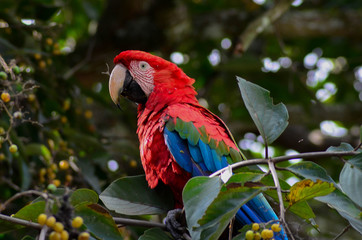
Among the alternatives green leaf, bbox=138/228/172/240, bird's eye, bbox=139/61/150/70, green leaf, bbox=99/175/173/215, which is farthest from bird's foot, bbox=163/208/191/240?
bird's eye, bbox=139/61/150/70

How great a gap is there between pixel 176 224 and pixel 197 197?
1.72 ft

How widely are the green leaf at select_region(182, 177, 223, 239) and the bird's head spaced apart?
1.03 metres

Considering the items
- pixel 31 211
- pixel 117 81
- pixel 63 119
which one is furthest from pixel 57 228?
pixel 63 119

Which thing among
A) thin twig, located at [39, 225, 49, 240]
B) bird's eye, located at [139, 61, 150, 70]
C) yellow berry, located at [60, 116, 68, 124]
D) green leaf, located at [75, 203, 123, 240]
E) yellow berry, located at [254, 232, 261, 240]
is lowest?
yellow berry, located at [60, 116, 68, 124]

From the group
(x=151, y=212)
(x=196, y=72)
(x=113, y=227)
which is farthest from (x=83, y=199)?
(x=196, y=72)

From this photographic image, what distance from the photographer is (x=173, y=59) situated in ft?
12.3

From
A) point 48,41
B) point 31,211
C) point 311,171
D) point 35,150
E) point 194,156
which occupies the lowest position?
point 35,150

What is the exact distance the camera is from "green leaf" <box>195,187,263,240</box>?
1093 millimetres

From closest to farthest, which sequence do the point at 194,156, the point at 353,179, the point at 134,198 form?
1. the point at 353,179
2. the point at 134,198
3. the point at 194,156

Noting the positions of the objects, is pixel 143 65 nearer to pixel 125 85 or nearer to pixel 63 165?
pixel 125 85

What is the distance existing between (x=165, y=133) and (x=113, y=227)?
0.69 meters

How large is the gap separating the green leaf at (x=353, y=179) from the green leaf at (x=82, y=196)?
0.65m

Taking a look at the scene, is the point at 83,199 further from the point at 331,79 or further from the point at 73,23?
the point at 331,79

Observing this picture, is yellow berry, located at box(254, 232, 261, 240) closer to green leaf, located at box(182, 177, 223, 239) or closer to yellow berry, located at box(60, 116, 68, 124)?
green leaf, located at box(182, 177, 223, 239)
